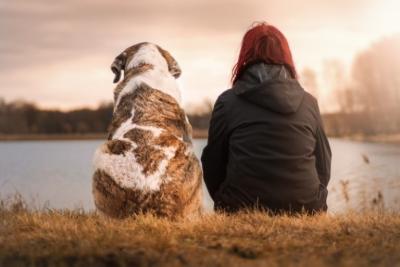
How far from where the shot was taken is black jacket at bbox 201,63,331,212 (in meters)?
6.13

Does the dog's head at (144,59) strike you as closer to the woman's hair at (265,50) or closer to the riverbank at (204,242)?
the woman's hair at (265,50)

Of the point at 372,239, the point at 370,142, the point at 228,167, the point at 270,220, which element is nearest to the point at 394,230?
the point at 372,239

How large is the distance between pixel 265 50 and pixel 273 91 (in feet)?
1.89

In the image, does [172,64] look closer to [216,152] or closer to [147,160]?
[216,152]

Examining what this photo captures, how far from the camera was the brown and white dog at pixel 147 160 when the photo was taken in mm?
5750

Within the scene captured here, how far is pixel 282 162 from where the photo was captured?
20.2ft

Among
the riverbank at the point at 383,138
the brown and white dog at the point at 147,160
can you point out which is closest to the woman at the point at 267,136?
the brown and white dog at the point at 147,160

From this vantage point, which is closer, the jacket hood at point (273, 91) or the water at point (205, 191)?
the jacket hood at point (273, 91)

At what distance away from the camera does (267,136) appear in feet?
20.1

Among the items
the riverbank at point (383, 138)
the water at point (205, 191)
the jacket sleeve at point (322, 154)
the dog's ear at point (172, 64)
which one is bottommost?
the riverbank at point (383, 138)

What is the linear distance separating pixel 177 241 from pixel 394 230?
2.35 m

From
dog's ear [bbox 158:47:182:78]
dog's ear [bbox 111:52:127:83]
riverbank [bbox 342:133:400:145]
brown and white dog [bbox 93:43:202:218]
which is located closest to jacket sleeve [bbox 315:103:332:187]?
brown and white dog [bbox 93:43:202:218]

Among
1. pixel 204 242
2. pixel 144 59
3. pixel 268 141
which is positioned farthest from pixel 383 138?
pixel 204 242

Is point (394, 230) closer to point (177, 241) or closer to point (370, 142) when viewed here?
point (177, 241)
